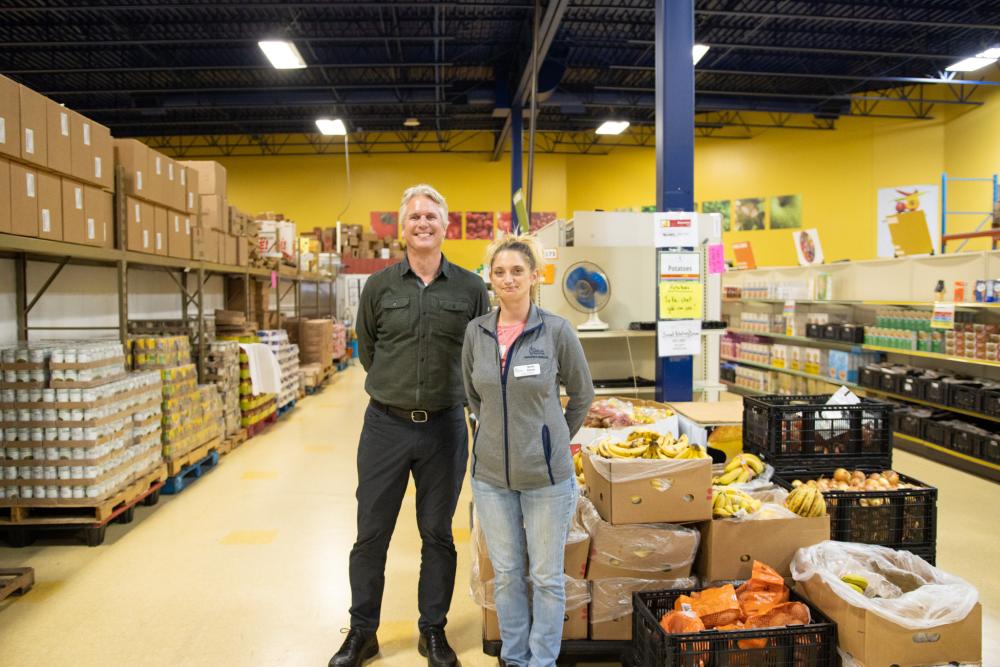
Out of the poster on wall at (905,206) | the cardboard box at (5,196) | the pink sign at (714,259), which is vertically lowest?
the pink sign at (714,259)

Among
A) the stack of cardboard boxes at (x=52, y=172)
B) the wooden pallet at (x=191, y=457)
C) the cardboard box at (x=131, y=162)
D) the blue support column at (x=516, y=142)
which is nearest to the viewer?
the stack of cardboard boxes at (x=52, y=172)

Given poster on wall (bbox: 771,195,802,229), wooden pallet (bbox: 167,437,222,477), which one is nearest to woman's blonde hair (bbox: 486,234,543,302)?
wooden pallet (bbox: 167,437,222,477)

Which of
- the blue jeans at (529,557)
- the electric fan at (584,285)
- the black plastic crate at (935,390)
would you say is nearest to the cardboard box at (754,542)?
the blue jeans at (529,557)

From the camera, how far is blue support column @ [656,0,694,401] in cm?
407

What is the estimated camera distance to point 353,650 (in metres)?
2.53

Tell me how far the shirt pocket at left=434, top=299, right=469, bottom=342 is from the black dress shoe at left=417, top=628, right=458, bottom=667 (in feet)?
3.92

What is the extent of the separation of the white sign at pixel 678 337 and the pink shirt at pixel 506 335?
193cm

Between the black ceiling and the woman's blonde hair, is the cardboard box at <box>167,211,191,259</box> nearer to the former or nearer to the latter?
the woman's blonde hair

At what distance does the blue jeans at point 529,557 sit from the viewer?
Result: 7.11 ft

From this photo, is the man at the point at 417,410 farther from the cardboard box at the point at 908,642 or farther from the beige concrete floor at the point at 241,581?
the cardboard box at the point at 908,642

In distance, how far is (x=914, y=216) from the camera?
7.14 meters

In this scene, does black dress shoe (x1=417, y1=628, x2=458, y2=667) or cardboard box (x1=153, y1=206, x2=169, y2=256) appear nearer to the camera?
black dress shoe (x1=417, y1=628, x2=458, y2=667)

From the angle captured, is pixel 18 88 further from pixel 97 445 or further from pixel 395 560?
pixel 395 560

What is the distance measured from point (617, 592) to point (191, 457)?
159 inches
